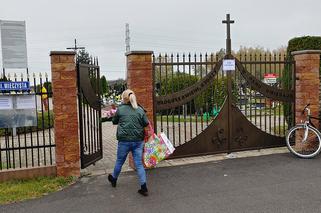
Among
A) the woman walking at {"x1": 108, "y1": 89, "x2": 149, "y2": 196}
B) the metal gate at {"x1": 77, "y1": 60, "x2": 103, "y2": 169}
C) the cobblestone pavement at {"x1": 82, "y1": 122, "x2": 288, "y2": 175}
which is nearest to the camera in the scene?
the woman walking at {"x1": 108, "y1": 89, "x2": 149, "y2": 196}

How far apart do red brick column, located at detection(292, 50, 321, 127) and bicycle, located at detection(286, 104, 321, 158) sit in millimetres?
180

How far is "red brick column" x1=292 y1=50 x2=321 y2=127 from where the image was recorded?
26.5 feet

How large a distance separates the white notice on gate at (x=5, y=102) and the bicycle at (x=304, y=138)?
18.9 feet

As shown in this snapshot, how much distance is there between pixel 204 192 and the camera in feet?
18.1

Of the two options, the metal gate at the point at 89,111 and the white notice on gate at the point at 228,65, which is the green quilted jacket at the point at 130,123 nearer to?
the metal gate at the point at 89,111

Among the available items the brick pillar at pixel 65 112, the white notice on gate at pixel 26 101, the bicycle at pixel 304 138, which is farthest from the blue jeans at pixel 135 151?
the bicycle at pixel 304 138

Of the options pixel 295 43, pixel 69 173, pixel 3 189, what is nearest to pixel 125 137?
pixel 69 173

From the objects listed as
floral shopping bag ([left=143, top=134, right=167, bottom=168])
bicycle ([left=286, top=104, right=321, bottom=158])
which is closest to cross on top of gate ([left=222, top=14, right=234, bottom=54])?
bicycle ([left=286, top=104, right=321, bottom=158])

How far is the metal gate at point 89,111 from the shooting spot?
21.8 ft

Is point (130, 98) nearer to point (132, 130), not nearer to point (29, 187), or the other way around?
point (132, 130)

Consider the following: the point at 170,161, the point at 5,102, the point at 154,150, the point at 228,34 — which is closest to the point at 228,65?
the point at 228,34

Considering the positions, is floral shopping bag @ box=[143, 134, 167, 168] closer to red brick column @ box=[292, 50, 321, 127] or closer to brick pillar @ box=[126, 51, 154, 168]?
brick pillar @ box=[126, 51, 154, 168]

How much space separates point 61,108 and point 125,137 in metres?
1.53

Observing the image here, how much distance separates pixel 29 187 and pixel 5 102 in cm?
163
